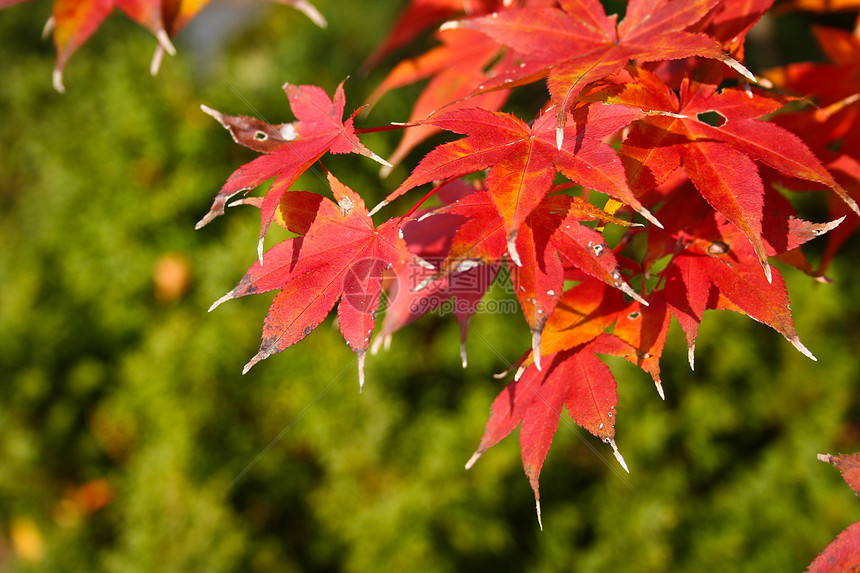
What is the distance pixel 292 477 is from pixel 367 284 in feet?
4.73

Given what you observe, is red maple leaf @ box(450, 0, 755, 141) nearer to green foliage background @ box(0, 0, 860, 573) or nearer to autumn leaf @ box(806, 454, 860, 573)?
autumn leaf @ box(806, 454, 860, 573)

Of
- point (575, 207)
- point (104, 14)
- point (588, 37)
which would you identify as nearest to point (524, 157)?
point (575, 207)

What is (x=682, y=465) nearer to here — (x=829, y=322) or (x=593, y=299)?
(x=829, y=322)

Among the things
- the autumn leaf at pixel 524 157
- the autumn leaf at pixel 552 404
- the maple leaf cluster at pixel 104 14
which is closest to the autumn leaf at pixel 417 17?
the maple leaf cluster at pixel 104 14

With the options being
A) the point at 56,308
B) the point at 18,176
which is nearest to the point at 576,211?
the point at 56,308

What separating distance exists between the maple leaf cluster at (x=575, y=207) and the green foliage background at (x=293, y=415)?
890 millimetres

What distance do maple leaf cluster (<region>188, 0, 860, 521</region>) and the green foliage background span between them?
890 millimetres

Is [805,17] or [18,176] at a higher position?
[805,17]

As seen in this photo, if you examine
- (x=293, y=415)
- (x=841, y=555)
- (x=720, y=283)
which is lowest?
(x=293, y=415)

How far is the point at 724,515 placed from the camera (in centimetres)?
172

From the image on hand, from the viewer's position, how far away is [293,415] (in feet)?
5.88

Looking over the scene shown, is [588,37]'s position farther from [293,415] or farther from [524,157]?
[293,415]

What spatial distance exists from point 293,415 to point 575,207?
4.79ft

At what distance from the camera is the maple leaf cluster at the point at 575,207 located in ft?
1.62
